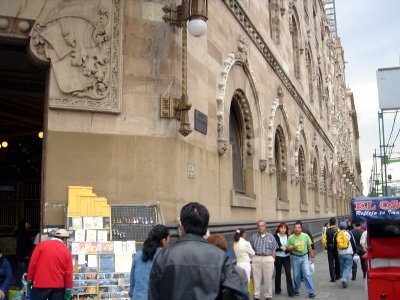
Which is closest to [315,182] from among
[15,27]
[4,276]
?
[15,27]

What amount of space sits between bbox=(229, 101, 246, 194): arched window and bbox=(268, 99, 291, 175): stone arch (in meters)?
1.72

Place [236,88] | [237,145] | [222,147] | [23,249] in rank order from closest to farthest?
[222,147] < [236,88] < [23,249] < [237,145]

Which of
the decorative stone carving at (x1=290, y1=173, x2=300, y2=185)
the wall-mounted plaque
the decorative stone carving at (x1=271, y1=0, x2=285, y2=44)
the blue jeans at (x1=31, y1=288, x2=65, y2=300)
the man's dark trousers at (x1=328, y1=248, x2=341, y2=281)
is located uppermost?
the decorative stone carving at (x1=271, y1=0, x2=285, y2=44)

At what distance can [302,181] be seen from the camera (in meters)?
22.5

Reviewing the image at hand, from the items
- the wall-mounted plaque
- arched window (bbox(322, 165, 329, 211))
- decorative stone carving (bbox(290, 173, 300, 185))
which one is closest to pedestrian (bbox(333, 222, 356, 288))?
the wall-mounted plaque

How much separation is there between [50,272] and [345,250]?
28.4 ft

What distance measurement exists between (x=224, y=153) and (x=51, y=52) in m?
4.35

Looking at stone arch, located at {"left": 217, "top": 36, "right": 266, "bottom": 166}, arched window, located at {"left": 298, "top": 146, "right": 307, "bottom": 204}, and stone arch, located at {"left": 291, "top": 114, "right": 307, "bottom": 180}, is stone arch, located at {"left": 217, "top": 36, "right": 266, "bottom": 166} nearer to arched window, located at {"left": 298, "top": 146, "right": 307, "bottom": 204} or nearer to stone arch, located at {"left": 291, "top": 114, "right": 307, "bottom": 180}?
stone arch, located at {"left": 291, "top": 114, "right": 307, "bottom": 180}

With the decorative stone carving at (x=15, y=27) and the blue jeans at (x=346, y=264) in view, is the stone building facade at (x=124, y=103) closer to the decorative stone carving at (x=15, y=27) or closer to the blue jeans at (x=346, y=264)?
the decorative stone carving at (x=15, y=27)

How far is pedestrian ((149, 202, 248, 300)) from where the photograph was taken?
2.87 meters

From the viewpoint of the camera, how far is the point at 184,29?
27.8ft

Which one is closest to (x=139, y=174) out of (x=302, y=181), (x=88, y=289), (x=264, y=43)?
(x=88, y=289)

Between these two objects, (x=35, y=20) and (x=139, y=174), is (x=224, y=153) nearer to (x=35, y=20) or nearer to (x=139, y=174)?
(x=139, y=174)

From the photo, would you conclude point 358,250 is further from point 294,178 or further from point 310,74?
point 310,74
